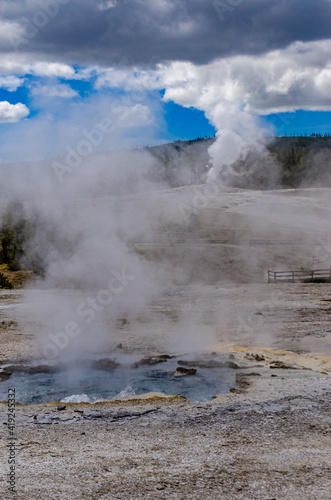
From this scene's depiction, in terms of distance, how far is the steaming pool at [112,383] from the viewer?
8859mm

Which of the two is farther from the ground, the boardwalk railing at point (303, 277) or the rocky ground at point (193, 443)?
the boardwalk railing at point (303, 277)

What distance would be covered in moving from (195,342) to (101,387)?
348cm

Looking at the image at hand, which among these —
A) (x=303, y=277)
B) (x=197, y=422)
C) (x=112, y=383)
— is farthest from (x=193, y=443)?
(x=303, y=277)

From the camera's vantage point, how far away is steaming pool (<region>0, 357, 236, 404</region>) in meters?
8.86

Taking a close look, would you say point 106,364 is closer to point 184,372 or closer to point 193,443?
point 184,372

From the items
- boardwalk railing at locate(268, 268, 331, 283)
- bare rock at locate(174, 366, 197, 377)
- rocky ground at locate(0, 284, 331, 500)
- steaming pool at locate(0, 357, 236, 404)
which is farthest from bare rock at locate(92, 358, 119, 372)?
boardwalk railing at locate(268, 268, 331, 283)

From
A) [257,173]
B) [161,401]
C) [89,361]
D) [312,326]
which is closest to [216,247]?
[312,326]

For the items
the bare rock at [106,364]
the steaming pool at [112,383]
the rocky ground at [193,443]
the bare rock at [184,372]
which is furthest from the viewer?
the bare rock at [106,364]

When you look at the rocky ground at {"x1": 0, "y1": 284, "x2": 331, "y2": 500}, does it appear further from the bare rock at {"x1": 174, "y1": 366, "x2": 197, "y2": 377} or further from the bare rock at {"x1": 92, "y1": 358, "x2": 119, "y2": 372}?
the bare rock at {"x1": 92, "y1": 358, "x2": 119, "y2": 372}

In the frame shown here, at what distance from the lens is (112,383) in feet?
31.3

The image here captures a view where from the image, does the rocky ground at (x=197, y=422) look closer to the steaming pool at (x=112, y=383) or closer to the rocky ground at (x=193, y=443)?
the rocky ground at (x=193, y=443)

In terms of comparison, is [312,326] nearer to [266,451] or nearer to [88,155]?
[266,451]

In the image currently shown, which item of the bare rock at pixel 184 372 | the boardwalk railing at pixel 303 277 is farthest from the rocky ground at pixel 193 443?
the boardwalk railing at pixel 303 277

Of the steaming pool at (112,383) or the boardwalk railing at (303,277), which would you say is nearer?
the steaming pool at (112,383)
